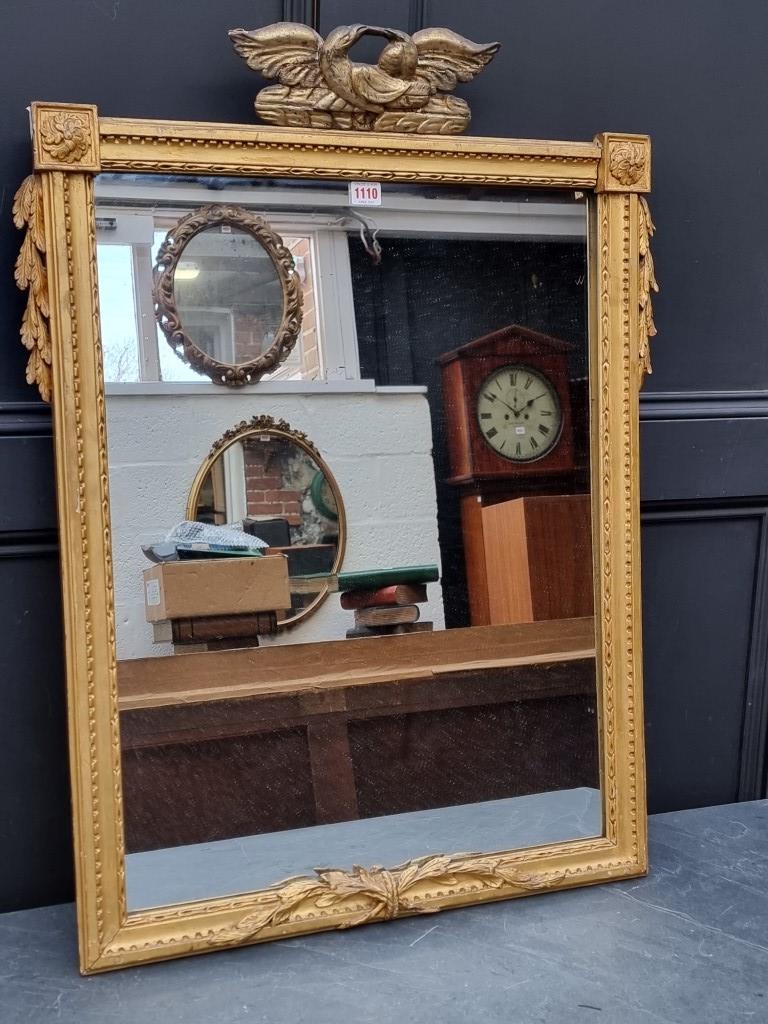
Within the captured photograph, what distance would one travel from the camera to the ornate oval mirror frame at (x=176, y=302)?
172cm

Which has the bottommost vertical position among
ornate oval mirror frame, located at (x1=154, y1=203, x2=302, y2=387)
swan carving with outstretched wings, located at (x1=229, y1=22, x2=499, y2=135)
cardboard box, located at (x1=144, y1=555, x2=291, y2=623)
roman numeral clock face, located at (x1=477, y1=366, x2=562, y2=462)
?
cardboard box, located at (x1=144, y1=555, x2=291, y2=623)

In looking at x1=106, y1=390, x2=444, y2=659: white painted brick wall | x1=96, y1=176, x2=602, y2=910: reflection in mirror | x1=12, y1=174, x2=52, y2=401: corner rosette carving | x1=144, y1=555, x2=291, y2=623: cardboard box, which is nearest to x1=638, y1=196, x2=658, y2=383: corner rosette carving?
x1=96, y1=176, x2=602, y2=910: reflection in mirror

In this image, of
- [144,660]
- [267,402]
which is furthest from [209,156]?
[144,660]

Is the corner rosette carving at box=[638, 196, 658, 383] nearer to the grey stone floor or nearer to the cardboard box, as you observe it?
the cardboard box

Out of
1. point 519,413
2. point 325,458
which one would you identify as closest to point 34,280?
point 325,458

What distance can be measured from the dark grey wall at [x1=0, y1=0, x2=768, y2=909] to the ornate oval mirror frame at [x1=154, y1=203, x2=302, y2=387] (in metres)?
0.26

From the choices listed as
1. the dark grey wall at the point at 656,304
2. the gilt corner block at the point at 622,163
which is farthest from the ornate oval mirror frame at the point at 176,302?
the gilt corner block at the point at 622,163

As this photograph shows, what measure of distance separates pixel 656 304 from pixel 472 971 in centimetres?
134

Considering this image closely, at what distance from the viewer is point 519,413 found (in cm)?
191

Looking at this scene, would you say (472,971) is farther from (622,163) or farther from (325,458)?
(622,163)

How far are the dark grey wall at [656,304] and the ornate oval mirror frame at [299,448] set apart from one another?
292 mm

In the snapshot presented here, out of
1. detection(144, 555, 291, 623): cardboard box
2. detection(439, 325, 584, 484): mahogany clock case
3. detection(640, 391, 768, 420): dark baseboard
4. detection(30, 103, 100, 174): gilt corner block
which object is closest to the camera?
detection(30, 103, 100, 174): gilt corner block

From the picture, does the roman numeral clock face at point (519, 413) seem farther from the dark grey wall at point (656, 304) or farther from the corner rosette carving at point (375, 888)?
the corner rosette carving at point (375, 888)

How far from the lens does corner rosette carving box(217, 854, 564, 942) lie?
1.71 metres
